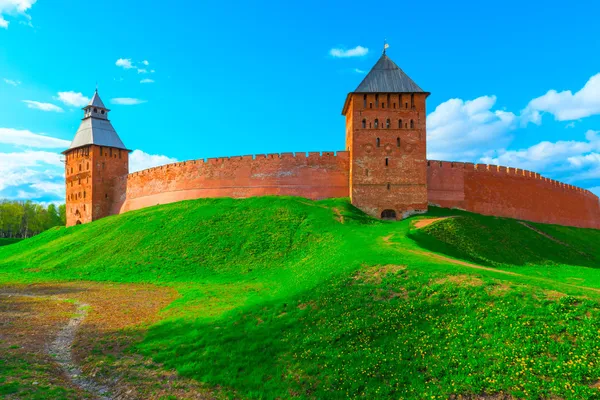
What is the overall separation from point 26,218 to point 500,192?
2813 inches

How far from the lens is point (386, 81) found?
104 ft

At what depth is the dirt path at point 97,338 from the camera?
8.62m

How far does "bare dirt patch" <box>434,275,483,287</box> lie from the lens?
11.6 meters

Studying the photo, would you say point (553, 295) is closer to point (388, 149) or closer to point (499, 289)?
point (499, 289)

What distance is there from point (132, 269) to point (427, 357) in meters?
18.7

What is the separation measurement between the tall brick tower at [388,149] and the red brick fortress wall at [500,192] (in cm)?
384

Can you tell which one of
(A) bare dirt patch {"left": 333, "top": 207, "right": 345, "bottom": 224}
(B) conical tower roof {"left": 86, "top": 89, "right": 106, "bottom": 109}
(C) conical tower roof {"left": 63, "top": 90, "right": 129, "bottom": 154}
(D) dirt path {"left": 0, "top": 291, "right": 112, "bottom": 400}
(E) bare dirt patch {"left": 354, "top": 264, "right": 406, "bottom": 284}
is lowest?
(D) dirt path {"left": 0, "top": 291, "right": 112, "bottom": 400}

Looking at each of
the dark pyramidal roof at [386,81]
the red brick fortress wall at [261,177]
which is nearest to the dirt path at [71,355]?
the red brick fortress wall at [261,177]

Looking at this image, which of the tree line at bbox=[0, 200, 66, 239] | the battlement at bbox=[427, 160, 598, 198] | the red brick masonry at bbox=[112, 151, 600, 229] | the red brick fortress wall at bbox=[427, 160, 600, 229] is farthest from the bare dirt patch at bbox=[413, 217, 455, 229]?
the tree line at bbox=[0, 200, 66, 239]

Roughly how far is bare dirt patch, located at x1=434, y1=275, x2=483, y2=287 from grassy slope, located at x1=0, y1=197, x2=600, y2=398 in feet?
0.27

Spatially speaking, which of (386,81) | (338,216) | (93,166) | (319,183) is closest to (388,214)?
(338,216)

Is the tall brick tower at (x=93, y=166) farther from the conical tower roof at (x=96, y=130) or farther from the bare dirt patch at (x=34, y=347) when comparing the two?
the bare dirt patch at (x=34, y=347)

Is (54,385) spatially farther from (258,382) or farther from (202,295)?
(202,295)

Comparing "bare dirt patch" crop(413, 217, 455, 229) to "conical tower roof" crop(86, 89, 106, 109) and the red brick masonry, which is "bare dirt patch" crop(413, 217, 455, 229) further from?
"conical tower roof" crop(86, 89, 106, 109)
